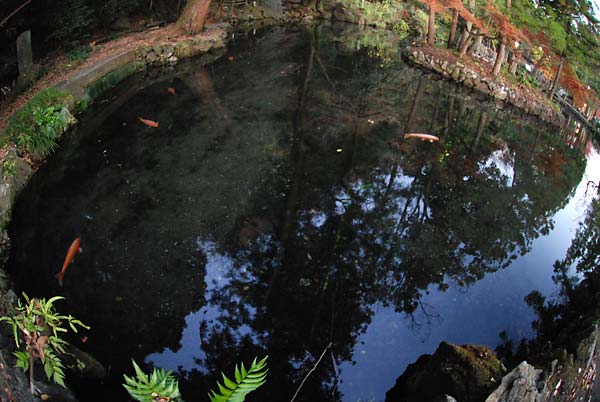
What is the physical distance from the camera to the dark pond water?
4848 mm

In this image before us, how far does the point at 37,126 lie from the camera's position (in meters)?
7.45

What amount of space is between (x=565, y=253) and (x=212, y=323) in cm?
597

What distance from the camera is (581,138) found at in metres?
14.0

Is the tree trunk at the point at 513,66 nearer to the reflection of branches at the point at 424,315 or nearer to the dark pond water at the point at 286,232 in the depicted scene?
the dark pond water at the point at 286,232

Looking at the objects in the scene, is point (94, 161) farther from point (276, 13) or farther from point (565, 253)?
point (276, 13)

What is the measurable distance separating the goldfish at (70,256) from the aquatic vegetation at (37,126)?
2.39 meters

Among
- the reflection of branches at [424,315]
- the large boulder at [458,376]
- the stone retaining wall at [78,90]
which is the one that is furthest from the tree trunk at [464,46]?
the large boulder at [458,376]

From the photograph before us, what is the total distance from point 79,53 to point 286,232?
7.59 m

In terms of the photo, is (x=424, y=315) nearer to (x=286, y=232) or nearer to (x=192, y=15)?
(x=286, y=232)

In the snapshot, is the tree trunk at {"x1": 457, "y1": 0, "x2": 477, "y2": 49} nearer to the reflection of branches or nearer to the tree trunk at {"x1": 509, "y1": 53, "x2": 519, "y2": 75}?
the tree trunk at {"x1": 509, "y1": 53, "x2": 519, "y2": 75}

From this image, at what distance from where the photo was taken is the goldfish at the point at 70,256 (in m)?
5.34

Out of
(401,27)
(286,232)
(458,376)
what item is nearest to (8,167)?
(286,232)

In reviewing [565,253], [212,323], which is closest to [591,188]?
[565,253]

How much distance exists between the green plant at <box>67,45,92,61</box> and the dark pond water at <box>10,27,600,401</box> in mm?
1163
